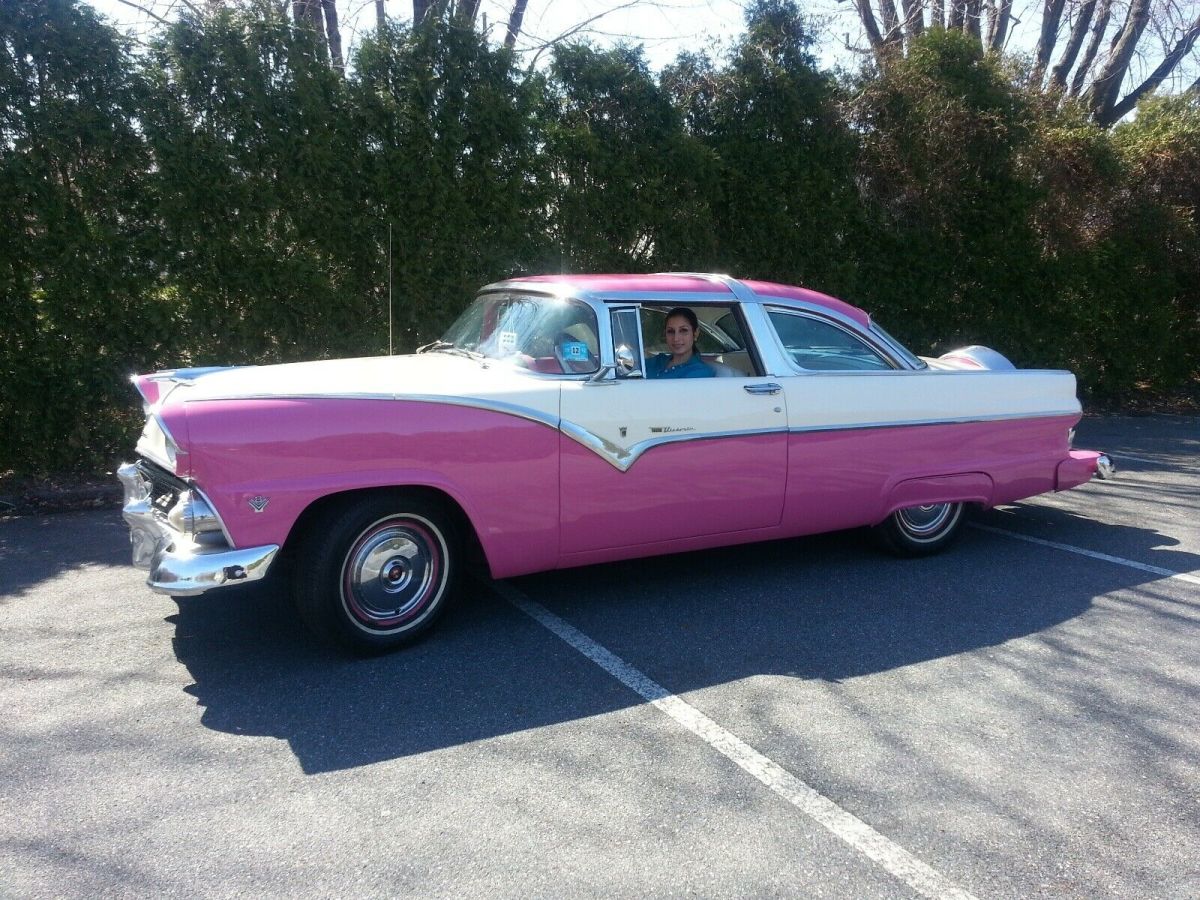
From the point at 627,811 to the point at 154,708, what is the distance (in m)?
2.01

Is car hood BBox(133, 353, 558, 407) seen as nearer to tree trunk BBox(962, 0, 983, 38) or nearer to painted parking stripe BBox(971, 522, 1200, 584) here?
painted parking stripe BBox(971, 522, 1200, 584)

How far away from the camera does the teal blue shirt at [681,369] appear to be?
16.5 ft

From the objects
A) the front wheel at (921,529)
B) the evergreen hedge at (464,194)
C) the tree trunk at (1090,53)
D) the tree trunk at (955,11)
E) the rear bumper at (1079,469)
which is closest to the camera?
the front wheel at (921,529)

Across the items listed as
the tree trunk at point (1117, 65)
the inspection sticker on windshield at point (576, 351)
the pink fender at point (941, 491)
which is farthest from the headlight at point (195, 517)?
the tree trunk at point (1117, 65)

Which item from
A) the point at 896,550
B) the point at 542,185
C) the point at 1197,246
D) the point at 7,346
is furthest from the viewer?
the point at 1197,246

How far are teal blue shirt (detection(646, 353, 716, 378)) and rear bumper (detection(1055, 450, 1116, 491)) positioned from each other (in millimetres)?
2682

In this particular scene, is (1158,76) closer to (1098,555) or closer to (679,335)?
(1098,555)

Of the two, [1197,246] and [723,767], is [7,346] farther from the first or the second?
[1197,246]

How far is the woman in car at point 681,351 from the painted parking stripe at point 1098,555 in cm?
274

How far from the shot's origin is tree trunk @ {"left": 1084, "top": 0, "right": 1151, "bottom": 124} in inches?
673

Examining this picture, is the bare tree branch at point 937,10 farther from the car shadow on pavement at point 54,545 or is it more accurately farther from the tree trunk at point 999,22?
the car shadow on pavement at point 54,545

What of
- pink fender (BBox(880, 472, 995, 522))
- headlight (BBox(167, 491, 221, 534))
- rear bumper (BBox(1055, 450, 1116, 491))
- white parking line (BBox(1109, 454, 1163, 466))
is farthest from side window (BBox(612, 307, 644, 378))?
white parking line (BBox(1109, 454, 1163, 466))

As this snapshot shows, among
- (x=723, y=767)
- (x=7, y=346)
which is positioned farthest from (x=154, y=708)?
(x=7, y=346)

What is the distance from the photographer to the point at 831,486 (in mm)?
5262
